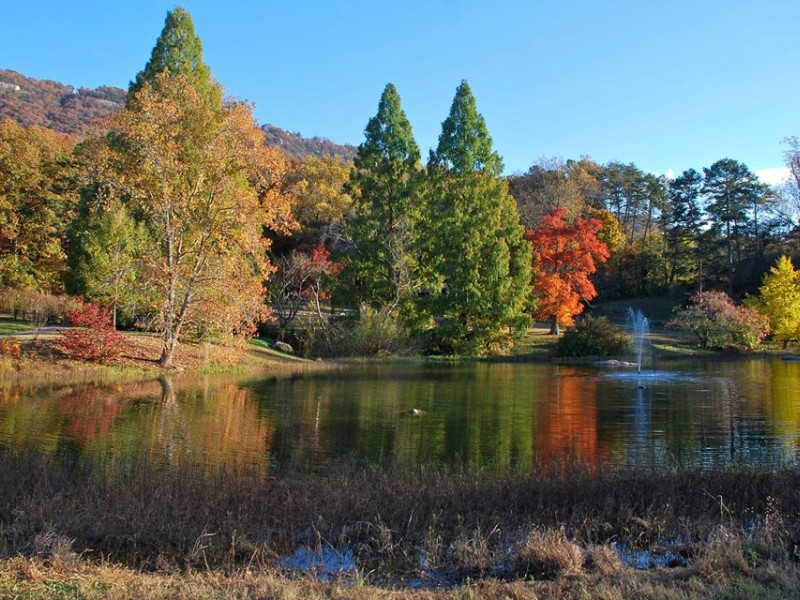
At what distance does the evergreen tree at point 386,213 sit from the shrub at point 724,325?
22259mm

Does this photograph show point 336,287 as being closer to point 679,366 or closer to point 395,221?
point 395,221

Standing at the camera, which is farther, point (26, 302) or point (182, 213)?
point (26, 302)

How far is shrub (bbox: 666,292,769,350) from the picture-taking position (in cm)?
5294

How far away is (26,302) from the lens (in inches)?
1624

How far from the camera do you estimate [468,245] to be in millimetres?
48656

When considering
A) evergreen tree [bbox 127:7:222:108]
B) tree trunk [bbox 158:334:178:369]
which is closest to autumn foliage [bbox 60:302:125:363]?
tree trunk [bbox 158:334:178:369]

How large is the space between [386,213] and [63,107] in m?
124

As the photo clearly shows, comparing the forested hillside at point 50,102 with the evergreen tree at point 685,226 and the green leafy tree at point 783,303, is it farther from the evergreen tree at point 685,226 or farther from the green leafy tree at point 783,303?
the green leafy tree at point 783,303

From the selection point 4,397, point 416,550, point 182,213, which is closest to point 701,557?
point 416,550

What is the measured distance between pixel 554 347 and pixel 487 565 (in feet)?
145

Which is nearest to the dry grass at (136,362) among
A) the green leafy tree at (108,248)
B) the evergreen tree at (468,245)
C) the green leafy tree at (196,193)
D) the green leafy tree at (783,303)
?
the green leafy tree at (196,193)

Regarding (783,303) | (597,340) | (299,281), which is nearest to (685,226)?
(783,303)

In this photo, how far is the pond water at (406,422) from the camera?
14.2 m

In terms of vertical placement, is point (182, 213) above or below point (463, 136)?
below
